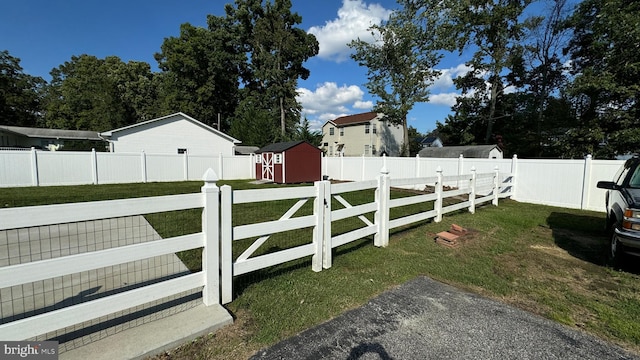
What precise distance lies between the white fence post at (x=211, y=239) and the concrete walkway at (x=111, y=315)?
0.16 m

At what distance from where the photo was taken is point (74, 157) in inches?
555

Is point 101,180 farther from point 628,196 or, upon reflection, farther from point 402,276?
point 628,196

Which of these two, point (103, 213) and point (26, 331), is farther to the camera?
point (103, 213)

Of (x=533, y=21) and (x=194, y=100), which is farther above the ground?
(x=533, y=21)

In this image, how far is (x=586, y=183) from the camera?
28.9ft

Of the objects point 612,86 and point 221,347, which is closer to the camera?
point 221,347

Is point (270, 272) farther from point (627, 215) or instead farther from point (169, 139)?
point (169, 139)

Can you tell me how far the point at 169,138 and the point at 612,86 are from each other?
24553 mm

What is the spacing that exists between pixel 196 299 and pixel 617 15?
65.6 feet

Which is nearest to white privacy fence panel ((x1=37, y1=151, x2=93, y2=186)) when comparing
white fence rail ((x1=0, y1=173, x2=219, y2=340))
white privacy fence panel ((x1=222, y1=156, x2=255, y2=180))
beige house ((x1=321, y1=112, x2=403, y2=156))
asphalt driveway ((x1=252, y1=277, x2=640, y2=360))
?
white privacy fence panel ((x1=222, y1=156, x2=255, y2=180))

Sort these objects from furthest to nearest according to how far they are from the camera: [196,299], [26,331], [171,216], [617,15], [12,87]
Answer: [12,87]
[617,15]
[171,216]
[196,299]
[26,331]

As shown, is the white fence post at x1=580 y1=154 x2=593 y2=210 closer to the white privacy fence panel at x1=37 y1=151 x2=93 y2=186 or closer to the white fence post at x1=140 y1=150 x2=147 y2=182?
the white fence post at x1=140 y1=150 x2=147 y2=182

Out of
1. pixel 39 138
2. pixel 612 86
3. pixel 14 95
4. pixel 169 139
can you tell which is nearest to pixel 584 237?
pixel 612 86

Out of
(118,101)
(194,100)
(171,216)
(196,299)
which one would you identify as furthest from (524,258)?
(118,101)
